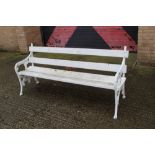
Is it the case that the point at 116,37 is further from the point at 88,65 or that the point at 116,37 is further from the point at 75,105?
the point at 75,105

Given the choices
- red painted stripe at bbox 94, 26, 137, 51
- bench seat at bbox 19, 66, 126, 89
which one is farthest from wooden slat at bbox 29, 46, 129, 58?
red painted stripe at bbox 94, 26, 137, 51

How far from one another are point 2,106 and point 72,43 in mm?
3662

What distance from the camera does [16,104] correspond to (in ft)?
13.6

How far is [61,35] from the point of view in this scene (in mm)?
7199

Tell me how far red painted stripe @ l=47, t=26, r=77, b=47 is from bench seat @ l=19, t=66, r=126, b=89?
9.36 feet

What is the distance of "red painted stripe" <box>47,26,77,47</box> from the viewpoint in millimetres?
7023

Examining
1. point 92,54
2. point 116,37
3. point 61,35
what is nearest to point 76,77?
point 92,54

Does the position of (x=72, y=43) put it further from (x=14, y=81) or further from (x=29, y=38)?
(x=14, y=81)

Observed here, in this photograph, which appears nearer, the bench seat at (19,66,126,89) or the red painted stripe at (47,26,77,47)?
the bench seat at (19,66,126,89)

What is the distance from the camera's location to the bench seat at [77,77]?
3.60m

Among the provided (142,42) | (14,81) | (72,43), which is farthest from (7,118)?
(72,43)

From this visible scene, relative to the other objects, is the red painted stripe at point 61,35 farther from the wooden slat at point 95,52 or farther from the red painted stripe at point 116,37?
the wooden slat at point 95,52

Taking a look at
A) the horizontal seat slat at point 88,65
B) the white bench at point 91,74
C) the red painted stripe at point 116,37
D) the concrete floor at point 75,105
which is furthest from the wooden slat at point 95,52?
the red painted stripe at point 116,37

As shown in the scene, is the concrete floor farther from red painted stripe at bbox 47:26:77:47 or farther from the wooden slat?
red painted stripe at bbox 47:26:77:47
